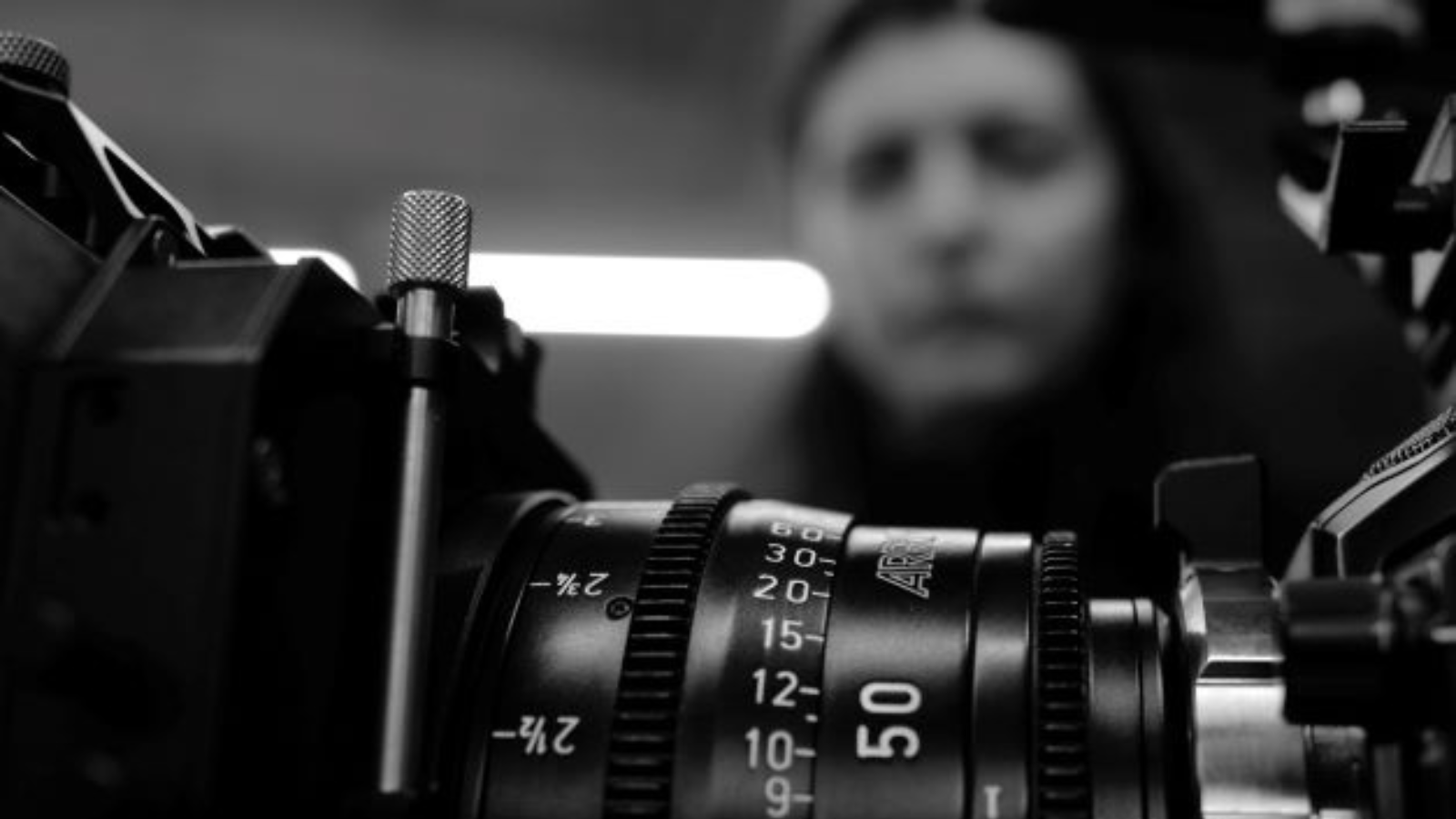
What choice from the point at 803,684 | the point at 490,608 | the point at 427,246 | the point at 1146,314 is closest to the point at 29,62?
the point at 427,246

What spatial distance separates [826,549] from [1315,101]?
60cm

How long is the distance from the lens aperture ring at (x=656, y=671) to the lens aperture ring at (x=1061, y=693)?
5.4 inches

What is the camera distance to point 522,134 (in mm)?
1730

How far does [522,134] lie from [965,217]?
52 cm

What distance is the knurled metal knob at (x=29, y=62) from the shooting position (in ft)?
1.96

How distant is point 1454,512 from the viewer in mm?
563

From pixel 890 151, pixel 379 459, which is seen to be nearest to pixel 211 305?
pixel 379 459

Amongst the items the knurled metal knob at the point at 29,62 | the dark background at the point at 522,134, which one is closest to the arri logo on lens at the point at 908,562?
the knurled metal knob at the point at 29,62

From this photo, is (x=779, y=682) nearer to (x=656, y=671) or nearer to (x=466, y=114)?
(x=656, y=671)

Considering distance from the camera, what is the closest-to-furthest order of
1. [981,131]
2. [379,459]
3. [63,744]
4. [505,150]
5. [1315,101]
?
1. [63,744]
2. [379,459]
3. [1315,101]
4. [981,131]
5. [505,150]

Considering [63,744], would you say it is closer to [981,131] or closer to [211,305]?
[211,305]

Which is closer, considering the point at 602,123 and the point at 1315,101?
the point at 1315,101

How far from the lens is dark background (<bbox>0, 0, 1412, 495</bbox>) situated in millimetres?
1704

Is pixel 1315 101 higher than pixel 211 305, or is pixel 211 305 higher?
pixel 1315 101
